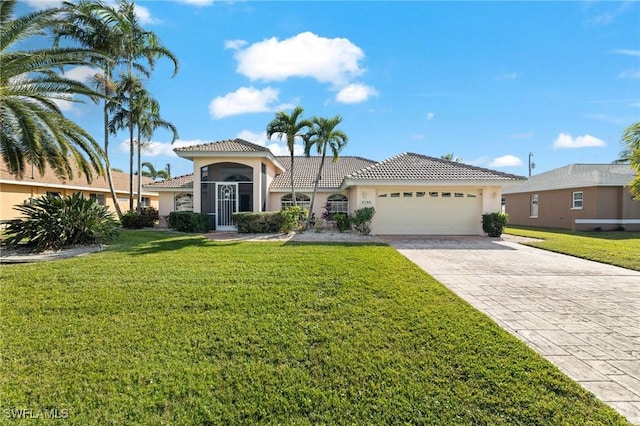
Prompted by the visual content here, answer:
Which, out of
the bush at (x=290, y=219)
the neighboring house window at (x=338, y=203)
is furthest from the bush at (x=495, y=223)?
the bush at (x=290, y=219)

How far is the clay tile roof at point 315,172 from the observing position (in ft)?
72.2

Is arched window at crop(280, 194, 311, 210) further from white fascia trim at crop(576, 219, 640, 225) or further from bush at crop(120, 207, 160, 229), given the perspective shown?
white fascia trim at crop(576, 219, 640, 225)

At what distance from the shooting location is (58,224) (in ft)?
36.2

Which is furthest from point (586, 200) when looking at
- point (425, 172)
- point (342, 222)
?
point (342, 222)

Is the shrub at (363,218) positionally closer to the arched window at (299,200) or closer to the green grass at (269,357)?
the arched window at (299,200)

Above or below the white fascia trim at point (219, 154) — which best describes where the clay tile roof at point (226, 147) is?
above

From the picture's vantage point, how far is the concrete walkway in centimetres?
360

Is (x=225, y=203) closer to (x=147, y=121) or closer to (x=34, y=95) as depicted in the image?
(x=147, y=121)

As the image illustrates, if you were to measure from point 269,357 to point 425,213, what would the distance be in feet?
50.8

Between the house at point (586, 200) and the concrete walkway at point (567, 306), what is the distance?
16.6 meters

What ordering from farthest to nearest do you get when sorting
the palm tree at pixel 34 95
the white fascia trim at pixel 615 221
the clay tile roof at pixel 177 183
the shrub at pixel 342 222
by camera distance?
1. the white fascia trim at pixel 615 221
2. the clay tile roof at pixel 177 183
3. the shrub at pixel 342 222
4. the palm tree at pixel 34 95

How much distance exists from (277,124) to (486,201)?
40.9 feet

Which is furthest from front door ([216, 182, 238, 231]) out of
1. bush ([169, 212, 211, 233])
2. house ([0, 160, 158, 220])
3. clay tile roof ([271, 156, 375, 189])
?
house ([0, 160, 158, 220])
